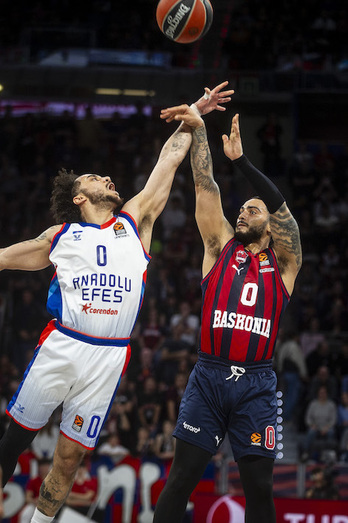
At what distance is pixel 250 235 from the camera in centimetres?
571

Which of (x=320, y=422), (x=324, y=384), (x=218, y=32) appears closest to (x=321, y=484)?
(x=320, y=422)

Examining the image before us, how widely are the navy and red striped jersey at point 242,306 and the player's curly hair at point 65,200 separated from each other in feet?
3.84

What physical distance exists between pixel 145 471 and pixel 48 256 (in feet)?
16.5

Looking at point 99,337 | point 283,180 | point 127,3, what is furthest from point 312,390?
point 127,3

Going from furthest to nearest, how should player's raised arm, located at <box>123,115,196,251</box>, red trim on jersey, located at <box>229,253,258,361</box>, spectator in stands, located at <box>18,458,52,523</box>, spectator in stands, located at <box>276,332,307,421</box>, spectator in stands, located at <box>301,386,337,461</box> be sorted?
spectator in stands, located at <box>276,332,307,421</box>
spectator in stands, located at <box>301,386,337,461</box>
spectator in stands, located at <box>18,458,52,523</box>
player's raised arm, located at <box>123,115,196,251</box>
red trim on jersey, located at <box>229,253,258,361</box>

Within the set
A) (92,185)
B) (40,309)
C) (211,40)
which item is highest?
(211,40)

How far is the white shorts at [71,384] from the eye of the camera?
17.2 feet

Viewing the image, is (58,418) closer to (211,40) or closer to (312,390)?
(312,390)

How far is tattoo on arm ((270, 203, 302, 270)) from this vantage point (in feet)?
18.5

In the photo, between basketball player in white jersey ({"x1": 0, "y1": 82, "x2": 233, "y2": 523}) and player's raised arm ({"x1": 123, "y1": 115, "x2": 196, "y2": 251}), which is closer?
basketball player in white jersey ({"x1": 0, "y1": 82, "x2": 233, "y2": 523})

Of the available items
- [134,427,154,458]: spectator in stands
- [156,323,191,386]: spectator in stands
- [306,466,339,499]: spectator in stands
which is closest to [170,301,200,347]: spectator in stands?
[156,323,191,386]: spectator in stands

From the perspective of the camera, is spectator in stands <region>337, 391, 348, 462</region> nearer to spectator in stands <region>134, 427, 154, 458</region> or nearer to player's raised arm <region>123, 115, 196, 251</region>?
spectator in stands <region>134, 427, 154, 458</region>

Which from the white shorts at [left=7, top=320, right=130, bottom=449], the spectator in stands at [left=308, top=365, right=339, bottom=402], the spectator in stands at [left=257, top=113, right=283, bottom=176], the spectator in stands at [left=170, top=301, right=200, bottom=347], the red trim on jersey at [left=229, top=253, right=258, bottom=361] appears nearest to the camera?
the white shorts at [left=7, top=320, right=130, bottom=449]

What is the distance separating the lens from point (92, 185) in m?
5.75
